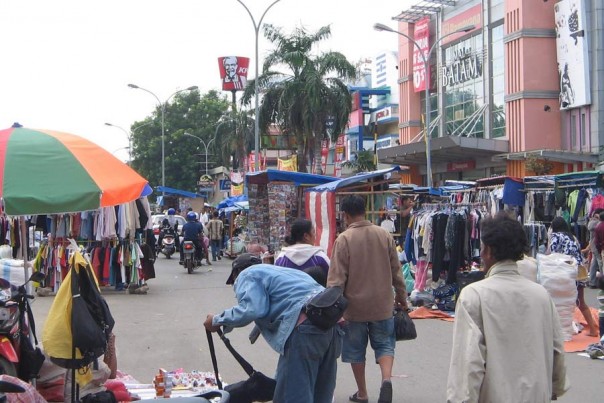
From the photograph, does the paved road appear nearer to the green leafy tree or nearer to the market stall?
the market stall

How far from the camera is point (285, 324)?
5090 millimetres

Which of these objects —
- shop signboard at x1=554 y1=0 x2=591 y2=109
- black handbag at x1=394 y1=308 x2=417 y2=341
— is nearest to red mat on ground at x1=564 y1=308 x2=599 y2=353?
black handbag at x1=394 y1=308 x2=417 y2=341

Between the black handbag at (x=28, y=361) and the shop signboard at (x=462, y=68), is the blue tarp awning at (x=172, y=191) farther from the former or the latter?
the black handbag at (x=28, y=361)

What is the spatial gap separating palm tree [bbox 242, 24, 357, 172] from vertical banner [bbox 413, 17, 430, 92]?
5094mm

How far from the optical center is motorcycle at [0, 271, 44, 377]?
598 centimetres

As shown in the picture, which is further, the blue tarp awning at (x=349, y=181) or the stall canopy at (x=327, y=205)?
the stall canopy at (x=327, y=205)

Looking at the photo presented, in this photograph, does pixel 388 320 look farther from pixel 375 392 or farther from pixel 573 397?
pixel 573 397

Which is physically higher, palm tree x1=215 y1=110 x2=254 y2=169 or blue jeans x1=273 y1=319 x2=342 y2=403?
palm tree x1=215 y1=110 x2=254 y2=169

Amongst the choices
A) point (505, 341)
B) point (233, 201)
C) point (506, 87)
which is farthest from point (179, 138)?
point (505, 341)

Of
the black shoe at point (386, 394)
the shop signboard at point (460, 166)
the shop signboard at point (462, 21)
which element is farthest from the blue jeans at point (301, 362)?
the shop signboard at point (460, 166)

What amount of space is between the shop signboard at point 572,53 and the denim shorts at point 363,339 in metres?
24.5

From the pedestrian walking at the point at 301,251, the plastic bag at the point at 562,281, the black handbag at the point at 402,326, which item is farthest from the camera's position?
the plastic bag at the point at 562,281

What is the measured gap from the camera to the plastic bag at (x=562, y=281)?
35.1 ft

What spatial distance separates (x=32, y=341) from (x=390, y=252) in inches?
130
